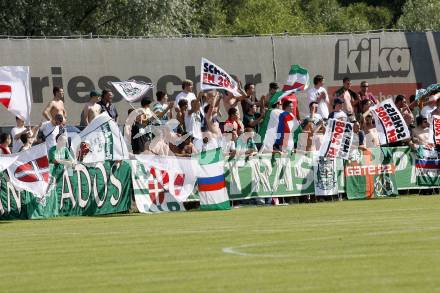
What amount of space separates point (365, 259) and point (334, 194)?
49.4 ft

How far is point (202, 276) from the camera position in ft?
42.7

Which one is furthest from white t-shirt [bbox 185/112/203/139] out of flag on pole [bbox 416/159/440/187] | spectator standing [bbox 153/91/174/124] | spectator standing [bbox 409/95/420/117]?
spectator standing [bbox 409/95/420/117]

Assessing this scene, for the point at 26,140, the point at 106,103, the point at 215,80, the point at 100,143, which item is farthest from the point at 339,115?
the point at 26,140

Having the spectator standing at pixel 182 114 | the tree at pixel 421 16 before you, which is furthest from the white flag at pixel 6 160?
the tree at pixel 421 16

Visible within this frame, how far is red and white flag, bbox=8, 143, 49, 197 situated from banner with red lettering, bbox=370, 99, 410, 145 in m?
8.91

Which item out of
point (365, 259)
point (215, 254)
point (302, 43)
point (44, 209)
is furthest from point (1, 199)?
point (302, 43)

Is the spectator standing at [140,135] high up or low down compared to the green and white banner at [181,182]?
up

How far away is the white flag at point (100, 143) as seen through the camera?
25.9 m

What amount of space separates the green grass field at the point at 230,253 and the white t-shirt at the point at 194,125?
4202mm

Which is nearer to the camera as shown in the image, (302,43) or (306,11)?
(302,43)

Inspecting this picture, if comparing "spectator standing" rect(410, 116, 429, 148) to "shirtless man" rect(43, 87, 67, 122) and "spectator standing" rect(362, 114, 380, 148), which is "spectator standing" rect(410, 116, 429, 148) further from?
"shirtless man" rect(43, 87, 67, 122)

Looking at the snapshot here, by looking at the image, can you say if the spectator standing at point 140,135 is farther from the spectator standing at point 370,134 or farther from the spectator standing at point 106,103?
the spectator standing at point 370,134

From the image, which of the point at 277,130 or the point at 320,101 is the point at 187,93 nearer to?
the point at 277,130

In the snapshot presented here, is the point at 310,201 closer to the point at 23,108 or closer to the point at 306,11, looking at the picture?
the point at 23,108
